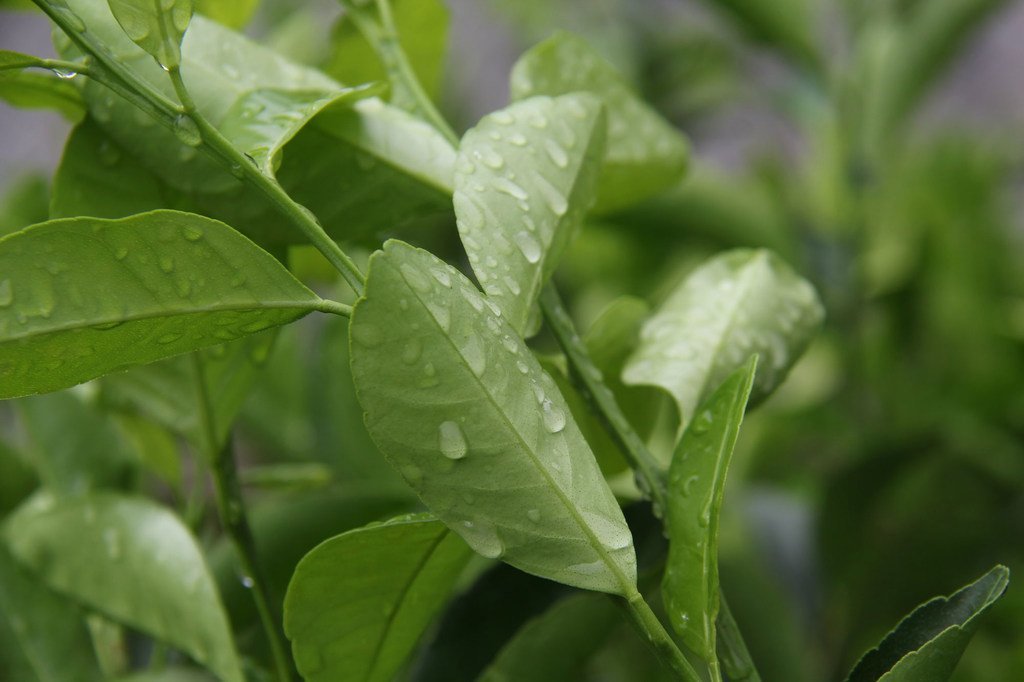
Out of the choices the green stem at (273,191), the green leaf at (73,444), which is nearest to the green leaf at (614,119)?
the green stem at (273,191)

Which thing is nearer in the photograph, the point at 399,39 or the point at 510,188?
the point at 510,188

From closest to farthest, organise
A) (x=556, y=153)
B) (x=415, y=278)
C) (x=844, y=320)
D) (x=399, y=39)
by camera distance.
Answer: (x=415, y=278) → (x=556, y=153) → (x=399, y=39) → (x=844, y=320)

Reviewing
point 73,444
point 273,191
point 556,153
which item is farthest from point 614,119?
point 73,444

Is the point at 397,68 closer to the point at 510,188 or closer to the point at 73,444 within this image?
the point at 510,188

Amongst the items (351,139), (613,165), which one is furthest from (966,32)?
(351,139)

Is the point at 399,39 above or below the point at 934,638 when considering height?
above

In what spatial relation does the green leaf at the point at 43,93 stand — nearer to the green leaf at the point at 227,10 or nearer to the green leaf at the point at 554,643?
the green leaf at the point at 227,10

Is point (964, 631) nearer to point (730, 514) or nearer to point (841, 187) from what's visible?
point (730, 514)
